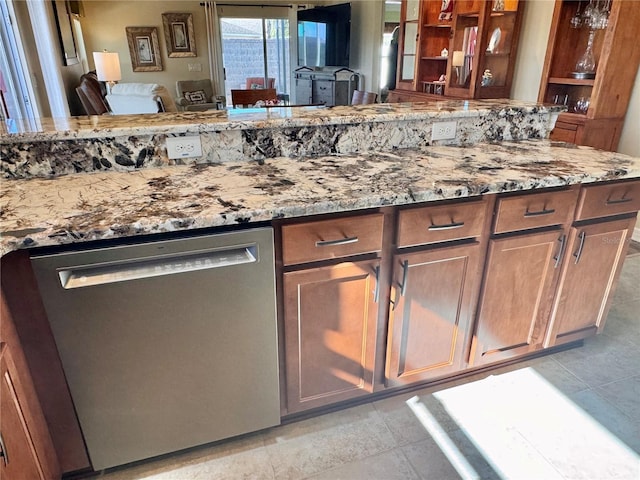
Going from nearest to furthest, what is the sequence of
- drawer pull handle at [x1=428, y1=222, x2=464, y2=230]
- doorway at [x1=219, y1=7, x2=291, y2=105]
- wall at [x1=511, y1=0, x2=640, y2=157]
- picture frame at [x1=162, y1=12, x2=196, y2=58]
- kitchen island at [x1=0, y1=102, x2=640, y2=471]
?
kitchen island at [x1=0, y1=102, x2=640, y2=471], drawer pull handle at [x1=428, y1=222, x2=464, y2=230], wall at [x1=511, y1=0, x2=640, y2=157], picture frame at [x1=162, y1=12, x2=196, y2=58], doorway at [x1=219, y1=7, x2=291, y2=105]

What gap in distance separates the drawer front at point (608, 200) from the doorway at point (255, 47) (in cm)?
681

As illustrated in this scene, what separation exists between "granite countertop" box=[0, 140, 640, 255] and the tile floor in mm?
865

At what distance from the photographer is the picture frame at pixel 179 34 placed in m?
7.62

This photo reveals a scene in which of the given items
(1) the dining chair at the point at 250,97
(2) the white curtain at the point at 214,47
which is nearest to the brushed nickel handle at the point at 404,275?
(1) the dining chair at the point at 250,97

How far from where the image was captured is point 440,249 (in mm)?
1499

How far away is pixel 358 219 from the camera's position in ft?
4.39

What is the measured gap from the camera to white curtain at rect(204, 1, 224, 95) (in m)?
7.63

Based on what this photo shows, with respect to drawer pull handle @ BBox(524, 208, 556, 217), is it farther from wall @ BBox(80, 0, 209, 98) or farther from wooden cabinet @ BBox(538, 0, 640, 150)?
wall @ BBox(80, 0, 209, 98)

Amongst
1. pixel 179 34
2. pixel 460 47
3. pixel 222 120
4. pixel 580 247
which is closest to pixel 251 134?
pixel 222 120

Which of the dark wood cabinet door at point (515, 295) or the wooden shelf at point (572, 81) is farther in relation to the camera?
the wooden shelf at point (572, 81)

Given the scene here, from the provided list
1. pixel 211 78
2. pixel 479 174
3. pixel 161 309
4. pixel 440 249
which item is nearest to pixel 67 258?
pixel 161 309

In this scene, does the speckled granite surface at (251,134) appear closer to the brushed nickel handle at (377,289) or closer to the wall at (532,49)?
the brushed nickel handle at (377,289)

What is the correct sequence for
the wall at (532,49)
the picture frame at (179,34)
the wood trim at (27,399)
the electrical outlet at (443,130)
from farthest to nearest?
1. the picture frame at (179,34)
2. the wall at (532,49)
3. the electrical outlet at (443,130)
4. the wood trim at (27,399)

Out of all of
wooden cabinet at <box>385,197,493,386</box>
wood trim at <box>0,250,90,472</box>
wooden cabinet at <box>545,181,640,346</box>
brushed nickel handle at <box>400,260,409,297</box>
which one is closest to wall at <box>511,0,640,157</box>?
wooden cabinet at <box>545,181,640,346</box>
